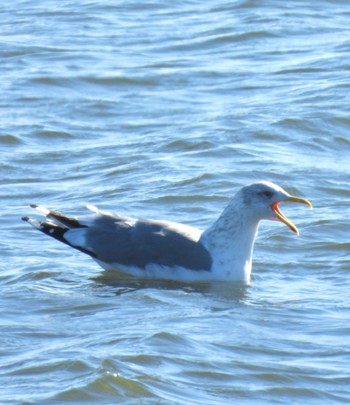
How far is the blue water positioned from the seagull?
119mm

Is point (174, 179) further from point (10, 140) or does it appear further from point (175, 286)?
point (175, 286)

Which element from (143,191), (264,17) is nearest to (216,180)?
(143,191)

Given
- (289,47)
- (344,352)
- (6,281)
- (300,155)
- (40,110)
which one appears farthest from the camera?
(289,47)

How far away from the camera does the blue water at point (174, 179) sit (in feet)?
27.8

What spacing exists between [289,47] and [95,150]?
509 centimetres

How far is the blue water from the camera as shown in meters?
8.48

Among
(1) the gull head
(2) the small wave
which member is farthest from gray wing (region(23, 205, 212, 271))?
(2) the small wave

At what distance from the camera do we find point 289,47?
18.8m

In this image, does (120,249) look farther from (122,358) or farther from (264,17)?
(264,17)

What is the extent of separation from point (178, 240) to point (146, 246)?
0.75 feet

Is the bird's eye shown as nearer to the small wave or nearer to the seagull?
the seagull

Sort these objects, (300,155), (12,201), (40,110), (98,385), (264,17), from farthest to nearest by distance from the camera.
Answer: (264,17), (40,110), (300,155), (12,201), (98,385)

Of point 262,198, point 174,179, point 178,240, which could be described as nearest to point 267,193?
point 262,198

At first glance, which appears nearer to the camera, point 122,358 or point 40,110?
point 122,358
